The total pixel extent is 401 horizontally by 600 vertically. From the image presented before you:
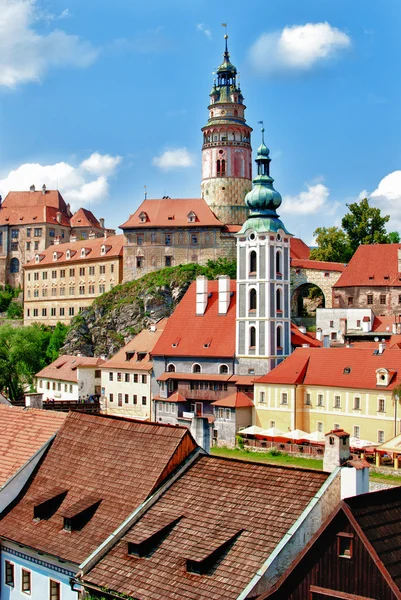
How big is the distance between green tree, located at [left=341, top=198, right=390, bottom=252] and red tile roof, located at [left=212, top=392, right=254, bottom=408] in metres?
35.0

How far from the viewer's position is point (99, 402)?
2530 inches

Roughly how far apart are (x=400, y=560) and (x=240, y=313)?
131ft

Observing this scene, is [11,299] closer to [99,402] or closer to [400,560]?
[99,402]

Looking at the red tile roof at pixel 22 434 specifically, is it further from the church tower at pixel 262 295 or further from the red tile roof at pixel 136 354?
the red tile roof at pixel 136 354

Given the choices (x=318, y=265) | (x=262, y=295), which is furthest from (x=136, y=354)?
(x=318, y=265)

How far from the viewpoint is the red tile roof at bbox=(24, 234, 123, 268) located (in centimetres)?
8956

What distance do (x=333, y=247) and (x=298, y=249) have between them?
6468mm

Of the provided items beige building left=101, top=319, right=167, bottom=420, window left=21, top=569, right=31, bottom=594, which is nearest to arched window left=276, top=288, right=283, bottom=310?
beige building left=101, top=319, right=167, bottom=420

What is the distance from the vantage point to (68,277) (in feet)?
309

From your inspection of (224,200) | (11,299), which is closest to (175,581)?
(224,200)

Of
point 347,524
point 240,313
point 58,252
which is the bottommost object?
point 347,524

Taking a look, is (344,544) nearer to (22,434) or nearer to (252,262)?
(22,434)

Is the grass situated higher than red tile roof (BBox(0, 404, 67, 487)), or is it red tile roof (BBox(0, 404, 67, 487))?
red tile roof (BBox(0, 404, 67, 487))

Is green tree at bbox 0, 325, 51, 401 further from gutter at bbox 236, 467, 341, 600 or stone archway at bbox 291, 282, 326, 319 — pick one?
gutter at bbox 236, 467, 341, 600
